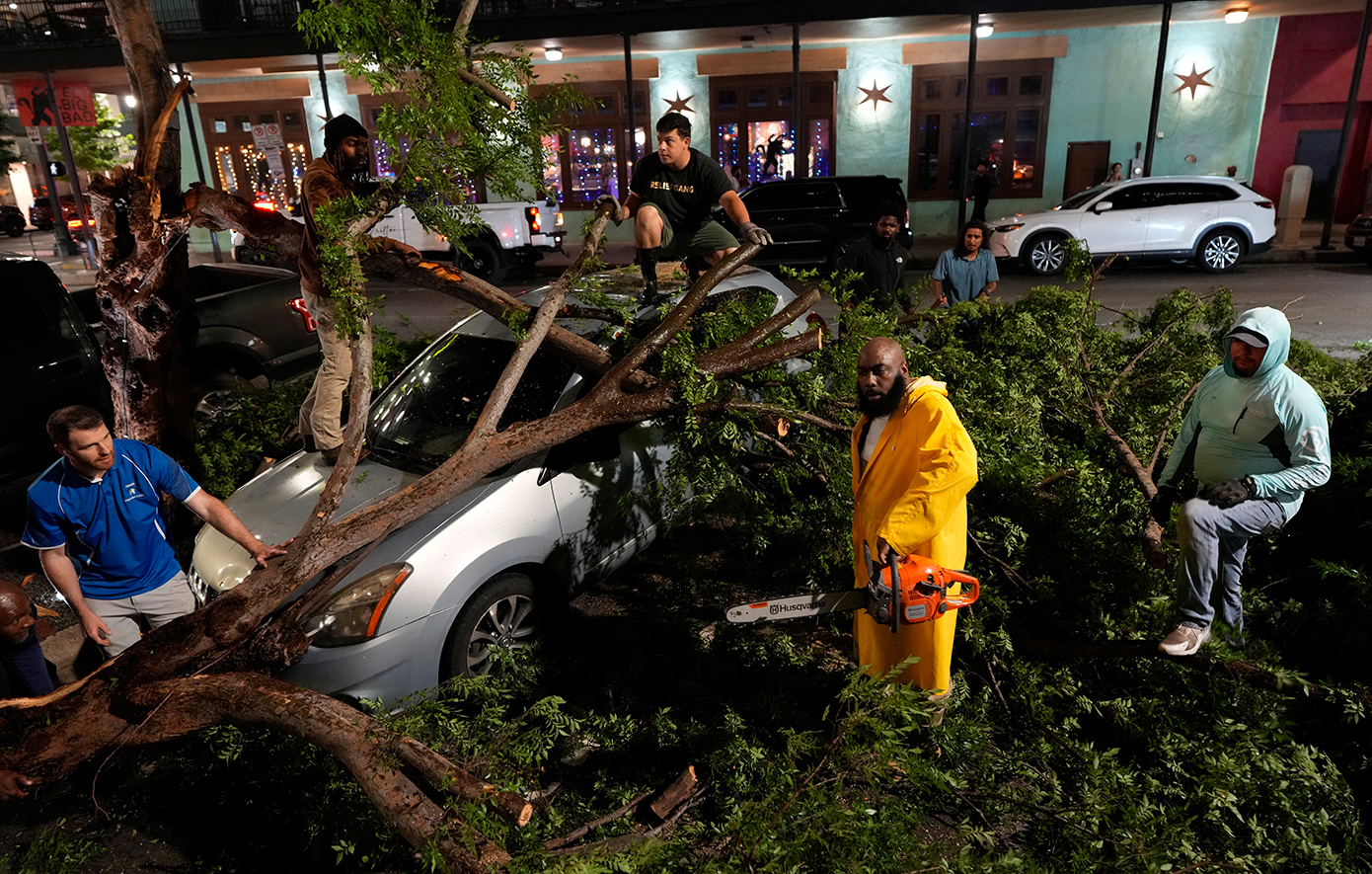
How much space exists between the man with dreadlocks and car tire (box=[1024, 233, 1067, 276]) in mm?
12285

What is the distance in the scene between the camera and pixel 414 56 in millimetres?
3895

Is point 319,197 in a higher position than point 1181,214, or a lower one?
higher

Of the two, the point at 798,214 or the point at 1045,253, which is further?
the point at 798,214

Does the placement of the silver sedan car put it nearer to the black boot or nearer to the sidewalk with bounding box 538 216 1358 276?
the black boot

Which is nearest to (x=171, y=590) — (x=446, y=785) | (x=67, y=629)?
(x=67, y=629)

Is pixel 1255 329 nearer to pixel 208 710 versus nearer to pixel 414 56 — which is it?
pixel 414 56

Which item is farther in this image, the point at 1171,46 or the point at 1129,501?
the point at 1171,46

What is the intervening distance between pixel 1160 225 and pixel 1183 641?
496 inches

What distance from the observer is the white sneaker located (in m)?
3.44

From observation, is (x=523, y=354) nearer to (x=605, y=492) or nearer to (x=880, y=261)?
(x=605, y=492)

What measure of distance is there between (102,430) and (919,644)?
361cm

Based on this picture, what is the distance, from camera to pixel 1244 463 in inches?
141

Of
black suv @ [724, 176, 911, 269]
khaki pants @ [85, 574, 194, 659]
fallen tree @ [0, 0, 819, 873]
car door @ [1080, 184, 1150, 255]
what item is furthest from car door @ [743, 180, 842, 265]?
khaki pants @ [85, 574, 194, 659]

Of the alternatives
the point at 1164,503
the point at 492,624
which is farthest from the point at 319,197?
the point at 1164,503
